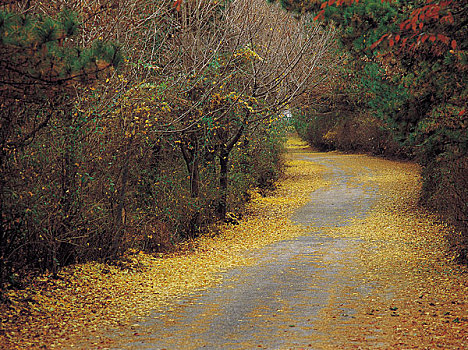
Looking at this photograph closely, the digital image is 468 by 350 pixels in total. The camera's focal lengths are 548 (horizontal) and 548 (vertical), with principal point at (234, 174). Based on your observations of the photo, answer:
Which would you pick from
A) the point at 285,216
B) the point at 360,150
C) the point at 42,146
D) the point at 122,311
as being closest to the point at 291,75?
the point at 285,216

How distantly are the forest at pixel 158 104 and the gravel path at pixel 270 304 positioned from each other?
2.13 meters

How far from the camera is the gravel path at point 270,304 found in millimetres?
5898

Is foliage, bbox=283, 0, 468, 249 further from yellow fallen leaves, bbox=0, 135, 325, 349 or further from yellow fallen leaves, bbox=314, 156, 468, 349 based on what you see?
yellow fallen leaves, bbox=0, 135, 325, 349

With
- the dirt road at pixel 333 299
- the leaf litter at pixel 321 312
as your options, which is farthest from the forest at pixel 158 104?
the dirt road at pixel 333 299

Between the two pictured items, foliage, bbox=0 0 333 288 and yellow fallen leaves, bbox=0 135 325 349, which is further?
yellow fallen leaves, bbox=0 135 325 349

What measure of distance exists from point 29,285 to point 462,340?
18.3 ft

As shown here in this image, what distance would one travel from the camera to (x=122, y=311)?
7.17 m

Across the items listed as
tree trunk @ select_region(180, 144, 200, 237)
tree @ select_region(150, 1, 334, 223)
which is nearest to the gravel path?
tree trunk @ select_region(180, 144, 200, 237)

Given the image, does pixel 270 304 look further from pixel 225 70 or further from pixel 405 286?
pixel 225 70

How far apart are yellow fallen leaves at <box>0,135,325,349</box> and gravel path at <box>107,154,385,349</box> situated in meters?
0.45

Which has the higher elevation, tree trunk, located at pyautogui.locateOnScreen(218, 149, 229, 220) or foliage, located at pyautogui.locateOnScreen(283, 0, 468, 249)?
foliage, located at pyautogui.locateOnScreen(283, 0, 468, 249)

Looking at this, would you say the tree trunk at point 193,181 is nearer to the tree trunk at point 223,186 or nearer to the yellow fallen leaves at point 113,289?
the yellow fallen leaves at point 113,289

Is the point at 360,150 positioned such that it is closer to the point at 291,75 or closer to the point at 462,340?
the point at 291,75

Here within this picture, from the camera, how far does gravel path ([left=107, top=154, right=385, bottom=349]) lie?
232 inches
